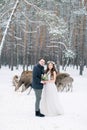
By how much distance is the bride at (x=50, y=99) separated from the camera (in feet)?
44.6

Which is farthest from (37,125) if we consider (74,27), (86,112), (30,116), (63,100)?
(74,27)

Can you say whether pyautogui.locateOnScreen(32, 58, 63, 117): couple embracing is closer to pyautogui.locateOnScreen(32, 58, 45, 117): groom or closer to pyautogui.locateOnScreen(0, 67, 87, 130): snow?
pyautogui.locateOnScreen(32, 58, 45, 117): groom

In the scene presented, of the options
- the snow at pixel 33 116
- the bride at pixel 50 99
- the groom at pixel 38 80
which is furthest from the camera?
the bride at pixel 50 99

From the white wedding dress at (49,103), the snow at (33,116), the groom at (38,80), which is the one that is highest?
the groom at (38,80)

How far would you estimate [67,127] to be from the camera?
1142 cm

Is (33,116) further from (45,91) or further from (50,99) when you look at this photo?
(45,91)

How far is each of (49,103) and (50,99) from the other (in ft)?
0.48

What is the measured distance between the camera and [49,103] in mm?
13656

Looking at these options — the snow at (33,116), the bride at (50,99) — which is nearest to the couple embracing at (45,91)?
the bride at (50,99)

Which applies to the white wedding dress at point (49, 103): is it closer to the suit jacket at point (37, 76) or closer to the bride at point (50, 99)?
the bride at point (50, 99)

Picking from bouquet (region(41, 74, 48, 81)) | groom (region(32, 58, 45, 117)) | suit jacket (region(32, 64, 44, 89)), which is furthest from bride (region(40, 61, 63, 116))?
suit jacket (region(32, 64, 44, 89))

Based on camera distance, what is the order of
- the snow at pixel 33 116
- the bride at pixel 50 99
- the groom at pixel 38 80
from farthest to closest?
the bride at pixel 50 99
the groom at pixel 38 80
the snow at pixel 33 116

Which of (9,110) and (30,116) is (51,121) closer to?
(30,116)

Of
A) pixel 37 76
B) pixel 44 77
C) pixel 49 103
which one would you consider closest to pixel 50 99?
pixel 49 103
